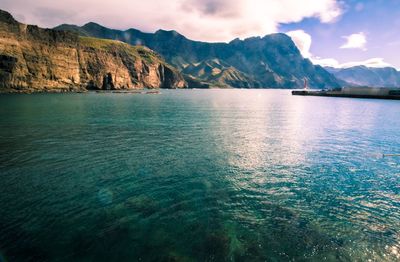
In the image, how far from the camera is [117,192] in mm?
23250

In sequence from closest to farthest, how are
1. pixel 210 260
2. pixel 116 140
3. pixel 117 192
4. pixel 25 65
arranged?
pixel 210 260, pixel 117 192, pixel 116 140, pixel 25 65

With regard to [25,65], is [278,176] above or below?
below

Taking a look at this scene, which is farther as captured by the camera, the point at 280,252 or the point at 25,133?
the point at 25,133

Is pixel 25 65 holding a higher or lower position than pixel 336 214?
higher

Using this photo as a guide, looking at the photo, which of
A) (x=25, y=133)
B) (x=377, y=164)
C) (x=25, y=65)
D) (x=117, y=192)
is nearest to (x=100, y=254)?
(x=117, y=192)

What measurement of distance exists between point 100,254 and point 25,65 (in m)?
221

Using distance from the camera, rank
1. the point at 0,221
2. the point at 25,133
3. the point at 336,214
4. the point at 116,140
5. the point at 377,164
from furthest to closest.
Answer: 1. the point at 25,133
2. the point at 116,140
3. the point at 377,164
4. the point at 336,214
5. the point at 0,221

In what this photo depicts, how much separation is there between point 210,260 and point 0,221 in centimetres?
1535

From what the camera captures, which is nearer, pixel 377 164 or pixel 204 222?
pixel 204 222

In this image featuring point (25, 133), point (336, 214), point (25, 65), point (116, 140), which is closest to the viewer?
point (336, 214)

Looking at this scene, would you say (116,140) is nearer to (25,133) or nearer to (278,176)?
(25,133)

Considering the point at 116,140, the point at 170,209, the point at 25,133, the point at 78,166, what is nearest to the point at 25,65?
the point at 25,133

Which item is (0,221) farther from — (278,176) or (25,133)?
(25,133)

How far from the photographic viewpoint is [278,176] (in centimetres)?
2781
